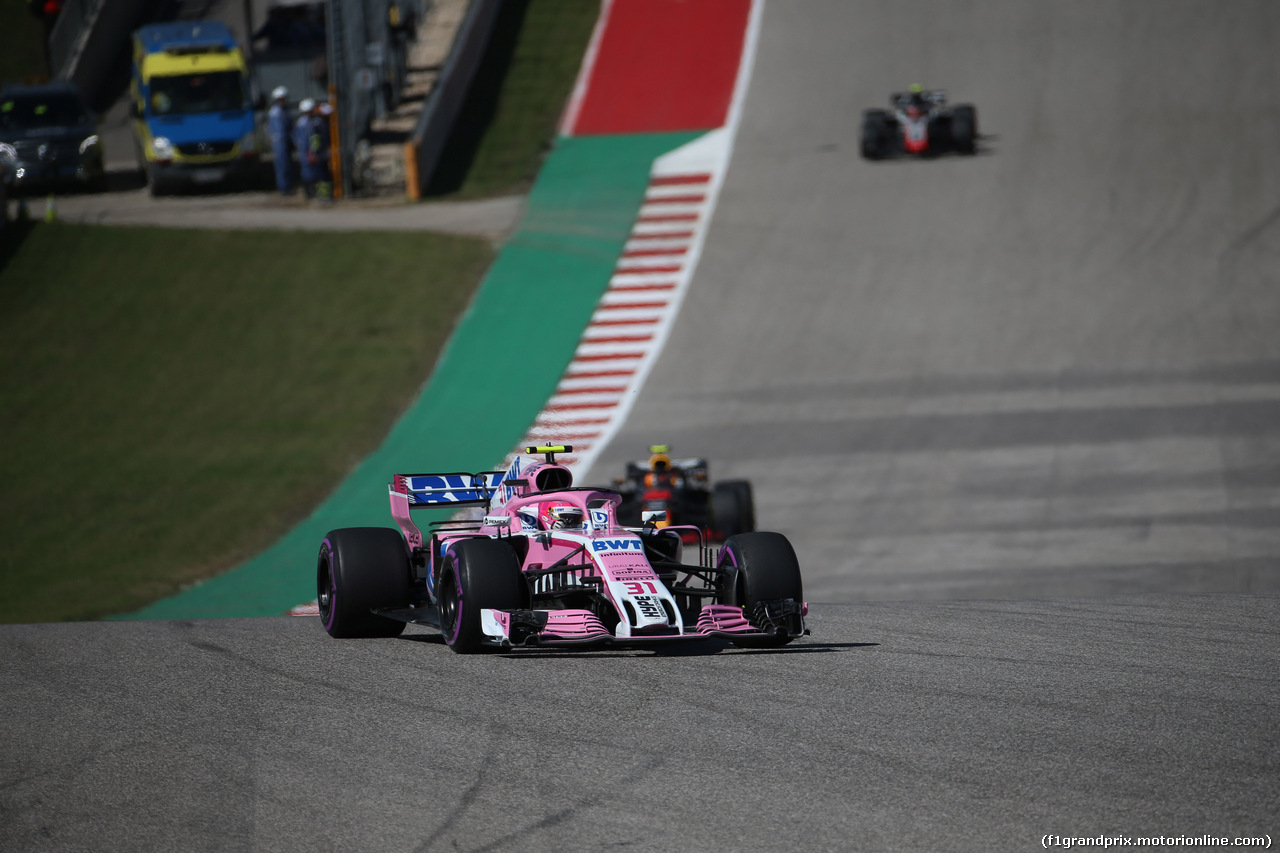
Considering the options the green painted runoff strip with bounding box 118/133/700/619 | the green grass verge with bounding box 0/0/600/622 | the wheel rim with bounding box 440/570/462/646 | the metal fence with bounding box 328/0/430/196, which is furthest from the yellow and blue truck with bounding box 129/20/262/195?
the wheel rim with bounding box 440/570/462/646

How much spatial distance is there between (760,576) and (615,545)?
105 cm

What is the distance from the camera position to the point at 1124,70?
34.7 m

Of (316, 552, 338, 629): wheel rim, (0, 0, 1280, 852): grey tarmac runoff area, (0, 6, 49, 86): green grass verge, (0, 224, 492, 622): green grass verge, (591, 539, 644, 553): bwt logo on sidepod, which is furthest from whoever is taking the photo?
(0, 6, 49, 86): green grass verge

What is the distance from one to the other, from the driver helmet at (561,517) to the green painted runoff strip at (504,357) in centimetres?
700

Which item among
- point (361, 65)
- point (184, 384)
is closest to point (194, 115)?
point (361, 65)

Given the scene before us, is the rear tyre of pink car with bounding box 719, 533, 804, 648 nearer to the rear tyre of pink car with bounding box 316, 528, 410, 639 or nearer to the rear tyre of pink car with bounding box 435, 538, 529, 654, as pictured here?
the rear tyre of pink car with bounding box 435, 538, 529, 654

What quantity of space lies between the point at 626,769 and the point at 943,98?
2723 cm

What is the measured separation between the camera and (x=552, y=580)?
11.0m

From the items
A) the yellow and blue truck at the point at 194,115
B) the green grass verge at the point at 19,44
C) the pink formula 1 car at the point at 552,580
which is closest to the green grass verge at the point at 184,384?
the yellow and blue truck at the point at 194,115

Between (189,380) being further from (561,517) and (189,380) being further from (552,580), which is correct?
(552,580)

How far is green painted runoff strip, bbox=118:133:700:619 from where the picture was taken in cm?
1873

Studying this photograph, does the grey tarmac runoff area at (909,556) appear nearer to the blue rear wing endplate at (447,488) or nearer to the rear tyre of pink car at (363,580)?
the rear tyre of pink car at (363,580)

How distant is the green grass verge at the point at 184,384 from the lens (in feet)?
65.5

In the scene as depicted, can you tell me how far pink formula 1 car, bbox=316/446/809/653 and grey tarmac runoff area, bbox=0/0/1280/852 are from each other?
0.99ft
